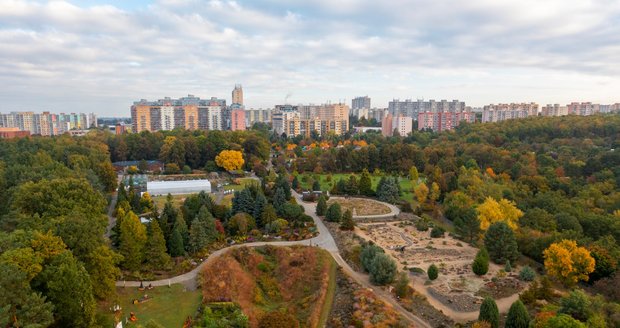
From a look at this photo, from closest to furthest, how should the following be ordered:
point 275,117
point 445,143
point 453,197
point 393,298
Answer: point 393,298
point 453,197
point 445,143
point 275,117

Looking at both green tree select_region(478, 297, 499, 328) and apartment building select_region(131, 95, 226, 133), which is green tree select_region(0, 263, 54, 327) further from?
apartment building select_region(131, 95, 226, 133)

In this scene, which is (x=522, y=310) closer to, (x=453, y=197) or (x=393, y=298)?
(x=393, y=298)

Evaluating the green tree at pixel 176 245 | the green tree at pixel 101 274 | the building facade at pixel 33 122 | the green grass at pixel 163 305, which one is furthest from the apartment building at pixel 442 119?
the building facade at pixel 33 122

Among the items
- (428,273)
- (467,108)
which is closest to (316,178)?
(428,273)

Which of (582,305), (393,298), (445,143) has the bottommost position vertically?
(393,298)

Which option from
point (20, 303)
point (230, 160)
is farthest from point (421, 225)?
point (230, 160)

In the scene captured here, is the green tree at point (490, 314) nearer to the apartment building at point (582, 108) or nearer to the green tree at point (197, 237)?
the green tree at point (197, 237)

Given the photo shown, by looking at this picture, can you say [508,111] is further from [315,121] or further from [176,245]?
[176,245]
